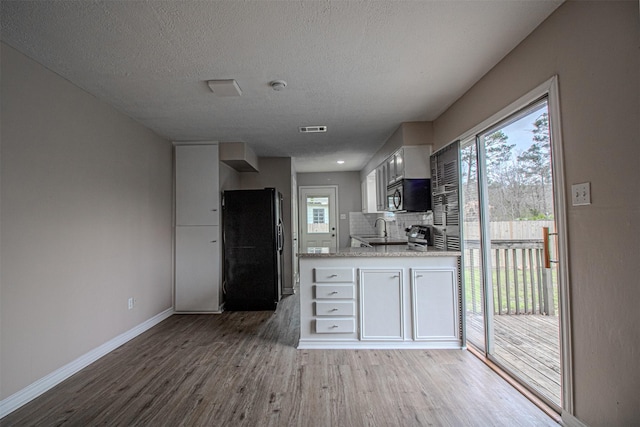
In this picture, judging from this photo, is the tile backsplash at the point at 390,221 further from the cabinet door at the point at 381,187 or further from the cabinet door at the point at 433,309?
the cabinet door at the point at 433,309

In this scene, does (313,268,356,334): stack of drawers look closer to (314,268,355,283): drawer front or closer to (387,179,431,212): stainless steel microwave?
(314,268,355,283): drawer front

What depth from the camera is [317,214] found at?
22.1 ft

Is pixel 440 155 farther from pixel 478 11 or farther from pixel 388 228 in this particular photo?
pixel 388 228

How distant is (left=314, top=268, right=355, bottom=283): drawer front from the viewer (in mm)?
2893

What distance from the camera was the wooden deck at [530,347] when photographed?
2155 millimetres

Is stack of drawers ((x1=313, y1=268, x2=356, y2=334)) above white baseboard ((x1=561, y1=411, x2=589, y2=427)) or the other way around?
above

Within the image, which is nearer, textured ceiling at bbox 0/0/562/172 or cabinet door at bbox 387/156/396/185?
textured ceiling at bbox 0/0/562/172

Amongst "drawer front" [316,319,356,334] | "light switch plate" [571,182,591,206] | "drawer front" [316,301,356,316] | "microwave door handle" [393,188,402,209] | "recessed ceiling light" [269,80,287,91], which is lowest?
"drawer front" [316,319,356,334]

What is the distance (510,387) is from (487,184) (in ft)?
5.08

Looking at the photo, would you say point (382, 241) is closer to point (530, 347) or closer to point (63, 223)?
point (530, 347)

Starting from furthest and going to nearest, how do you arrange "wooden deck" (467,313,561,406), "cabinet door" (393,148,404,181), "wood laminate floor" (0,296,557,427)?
"cabinet door" (393,148,404,181)
"wooden deck" (467,313,561,406)
"wood laminate floor" (0,296,557,427)

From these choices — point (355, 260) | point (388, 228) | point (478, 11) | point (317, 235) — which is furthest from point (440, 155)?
point (317, 235)

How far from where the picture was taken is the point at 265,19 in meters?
1.72

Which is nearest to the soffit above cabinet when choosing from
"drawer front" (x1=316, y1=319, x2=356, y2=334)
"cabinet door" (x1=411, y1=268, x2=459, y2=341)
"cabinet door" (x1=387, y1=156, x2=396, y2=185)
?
"cabinet door" (x1=387, y1=156, x2=396, y2=185)
